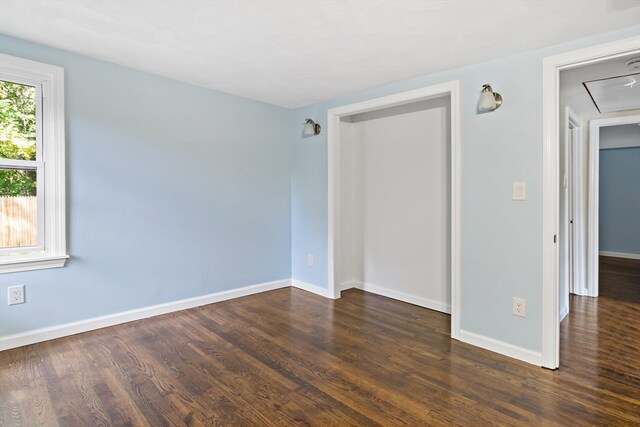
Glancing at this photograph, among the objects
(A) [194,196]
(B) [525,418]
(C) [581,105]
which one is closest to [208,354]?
(A) [194,196]

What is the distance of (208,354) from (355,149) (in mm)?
2799

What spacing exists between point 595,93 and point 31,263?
510cm

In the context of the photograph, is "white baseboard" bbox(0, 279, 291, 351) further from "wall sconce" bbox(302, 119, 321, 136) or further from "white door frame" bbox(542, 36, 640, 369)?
"white door frame" bbox(542, 36, 640, 369)

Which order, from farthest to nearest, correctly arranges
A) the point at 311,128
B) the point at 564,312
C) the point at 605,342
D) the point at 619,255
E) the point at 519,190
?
the point at 619,255
the point at 311,128
the point at 564,312
the point at 605,342
the point at 519,190

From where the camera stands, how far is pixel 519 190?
2.53m

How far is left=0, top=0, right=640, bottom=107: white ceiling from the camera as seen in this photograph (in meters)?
1.99

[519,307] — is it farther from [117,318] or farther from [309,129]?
[117,318]

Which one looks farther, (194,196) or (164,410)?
(194,196)

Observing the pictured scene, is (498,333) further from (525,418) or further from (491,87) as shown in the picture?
(491,87)

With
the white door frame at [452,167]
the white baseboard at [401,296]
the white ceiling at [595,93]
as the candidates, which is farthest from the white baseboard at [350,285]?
the white ceiling at [595,93]

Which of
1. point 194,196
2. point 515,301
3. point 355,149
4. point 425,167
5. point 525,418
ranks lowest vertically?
point 525,418

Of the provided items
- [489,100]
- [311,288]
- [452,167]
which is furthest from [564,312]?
[311,288]

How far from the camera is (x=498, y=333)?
2641 mm

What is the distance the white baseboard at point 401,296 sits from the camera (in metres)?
3.54
